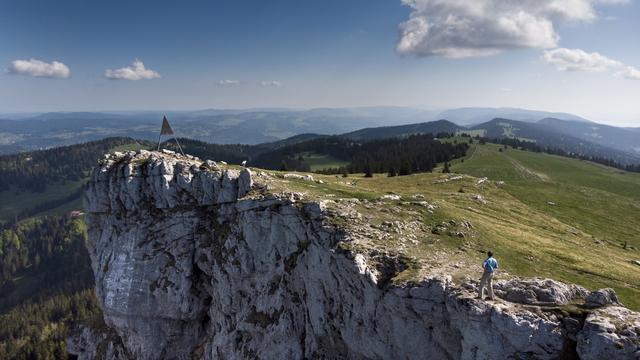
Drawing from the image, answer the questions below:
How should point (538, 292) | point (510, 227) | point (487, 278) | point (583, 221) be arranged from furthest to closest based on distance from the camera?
1. point (583, 221)
2. point (510, 227)
3. point (538, 292)
4. point (487, 278)

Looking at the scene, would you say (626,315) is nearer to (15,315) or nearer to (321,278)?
(321,278)

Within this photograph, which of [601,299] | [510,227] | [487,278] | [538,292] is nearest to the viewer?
[601,299]

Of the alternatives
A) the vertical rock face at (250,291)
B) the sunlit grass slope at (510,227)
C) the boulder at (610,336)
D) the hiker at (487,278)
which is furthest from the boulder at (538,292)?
the sunlit grass slope at (510,227)

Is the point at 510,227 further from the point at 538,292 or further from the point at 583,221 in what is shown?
the point at 538,292

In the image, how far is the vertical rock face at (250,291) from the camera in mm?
25484

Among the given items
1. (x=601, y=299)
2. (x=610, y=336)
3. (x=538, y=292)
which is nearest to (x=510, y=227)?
(x=538, y=292)

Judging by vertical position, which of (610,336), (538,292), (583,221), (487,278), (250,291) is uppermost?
(487,278)

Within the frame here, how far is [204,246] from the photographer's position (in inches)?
1987

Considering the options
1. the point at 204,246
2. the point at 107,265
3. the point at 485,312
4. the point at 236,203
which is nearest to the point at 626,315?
the point at 485,312

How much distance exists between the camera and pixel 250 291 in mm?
45250

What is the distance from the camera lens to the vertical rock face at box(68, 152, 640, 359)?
25.5 metres

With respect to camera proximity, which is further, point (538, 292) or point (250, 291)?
point (250, 291)

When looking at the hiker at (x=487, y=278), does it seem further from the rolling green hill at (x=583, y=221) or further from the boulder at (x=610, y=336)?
the rolling green hill at (x=583, y=221)

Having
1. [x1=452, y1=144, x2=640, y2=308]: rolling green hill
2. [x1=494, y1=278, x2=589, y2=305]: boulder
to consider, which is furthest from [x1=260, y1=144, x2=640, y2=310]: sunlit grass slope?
[x1=494, y1=278, x2=589, y2=305]: boulder
